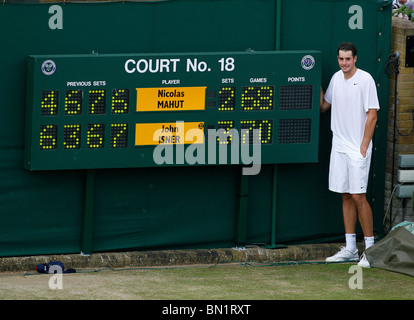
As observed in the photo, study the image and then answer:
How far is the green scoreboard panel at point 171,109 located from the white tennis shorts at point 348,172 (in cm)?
29

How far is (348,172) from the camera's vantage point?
1047 centimetres

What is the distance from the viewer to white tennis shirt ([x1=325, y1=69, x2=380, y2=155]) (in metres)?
10.2

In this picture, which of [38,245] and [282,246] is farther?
[282,246]

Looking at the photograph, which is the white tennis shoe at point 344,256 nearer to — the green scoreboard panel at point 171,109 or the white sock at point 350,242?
the white sock at point 350,242

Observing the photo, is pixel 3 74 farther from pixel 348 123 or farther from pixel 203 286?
pixel 348 123

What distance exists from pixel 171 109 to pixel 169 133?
235 mm

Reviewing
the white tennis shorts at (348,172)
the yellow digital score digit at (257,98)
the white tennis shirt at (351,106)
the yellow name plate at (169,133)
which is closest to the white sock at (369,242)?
the white tennis shorts at (348,172)

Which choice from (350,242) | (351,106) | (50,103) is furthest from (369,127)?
(50,103)

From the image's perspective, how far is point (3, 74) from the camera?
9.85 m

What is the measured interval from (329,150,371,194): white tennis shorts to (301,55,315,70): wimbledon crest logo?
0.88 meters

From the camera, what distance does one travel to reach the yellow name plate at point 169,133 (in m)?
10.1

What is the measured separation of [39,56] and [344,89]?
297 centimetres

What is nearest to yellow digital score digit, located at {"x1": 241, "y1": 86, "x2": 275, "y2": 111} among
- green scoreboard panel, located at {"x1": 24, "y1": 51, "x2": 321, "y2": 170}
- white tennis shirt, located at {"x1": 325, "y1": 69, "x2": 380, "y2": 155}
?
green scoreboard panel, located at {"x1": 24, "y1": 51, "x2": 321, "y2": 170}

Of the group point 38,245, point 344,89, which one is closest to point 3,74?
point 38,245
